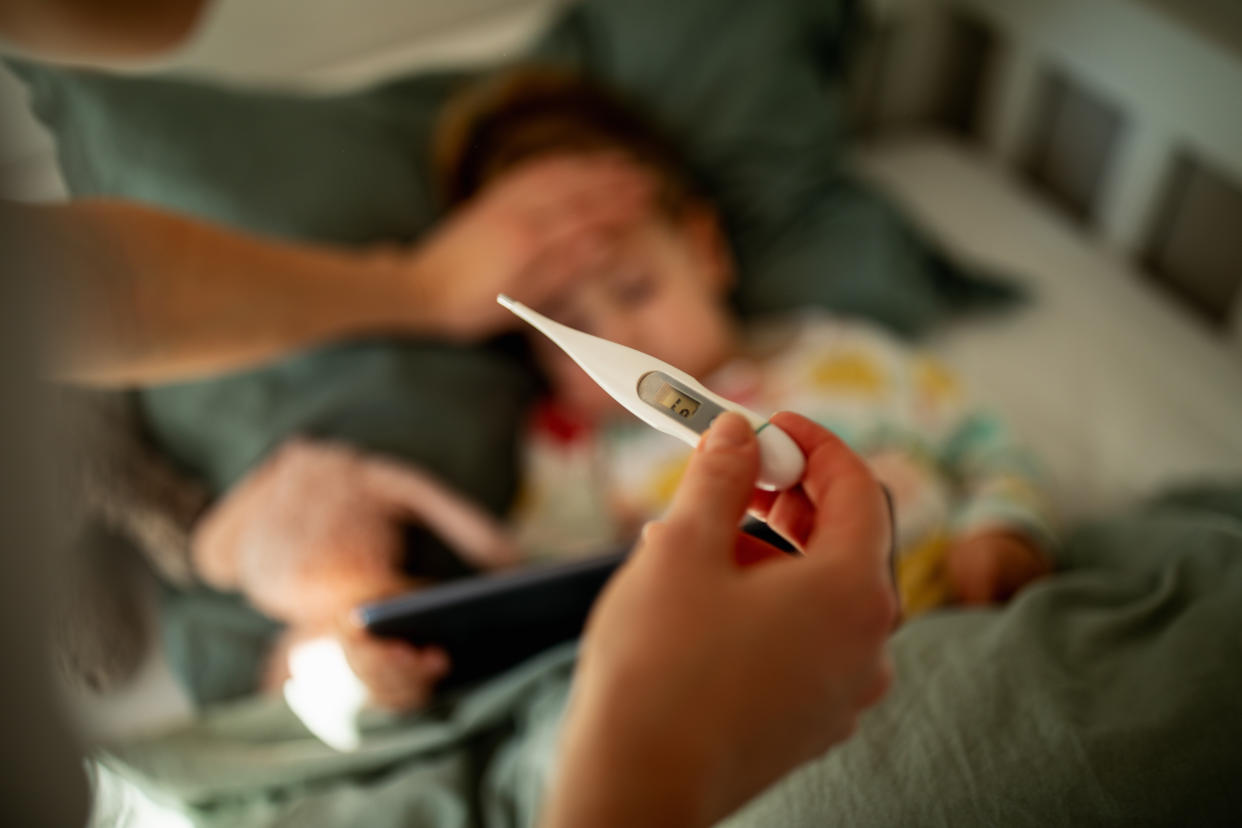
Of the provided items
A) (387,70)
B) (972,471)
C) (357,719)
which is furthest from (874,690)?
(387,70)

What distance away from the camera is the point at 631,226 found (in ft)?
3.42

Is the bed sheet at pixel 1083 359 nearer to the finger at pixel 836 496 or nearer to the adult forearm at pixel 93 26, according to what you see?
the finger at pixel 836 496

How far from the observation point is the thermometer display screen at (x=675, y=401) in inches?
15.8

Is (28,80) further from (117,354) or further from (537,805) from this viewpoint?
(537,805)

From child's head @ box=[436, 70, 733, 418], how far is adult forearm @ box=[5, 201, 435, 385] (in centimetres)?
19

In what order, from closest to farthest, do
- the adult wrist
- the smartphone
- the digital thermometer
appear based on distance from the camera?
the adult wrist, the digital thermometer, the smartphone

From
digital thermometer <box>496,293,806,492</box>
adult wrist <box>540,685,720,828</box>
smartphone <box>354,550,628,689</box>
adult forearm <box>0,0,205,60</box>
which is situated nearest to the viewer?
adult wrist <box>540,685,720,828</box>

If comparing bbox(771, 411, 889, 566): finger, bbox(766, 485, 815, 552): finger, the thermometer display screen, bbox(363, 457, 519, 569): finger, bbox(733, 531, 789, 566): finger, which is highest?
the thermometer display screen

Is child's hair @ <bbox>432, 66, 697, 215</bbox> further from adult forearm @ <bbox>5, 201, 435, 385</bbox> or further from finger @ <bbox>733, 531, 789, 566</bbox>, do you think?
finger @ <bbox>733, 531, 789, 566</bbox>

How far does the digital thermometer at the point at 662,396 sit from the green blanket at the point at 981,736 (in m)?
0.20

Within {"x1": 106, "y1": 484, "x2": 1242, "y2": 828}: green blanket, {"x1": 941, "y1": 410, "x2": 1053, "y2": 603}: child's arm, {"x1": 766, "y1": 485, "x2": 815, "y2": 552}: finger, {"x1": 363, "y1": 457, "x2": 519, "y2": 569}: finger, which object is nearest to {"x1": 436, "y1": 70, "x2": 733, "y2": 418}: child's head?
{"x1": 363, "y1": 457, "x2": 519, "y2": 569}: finger

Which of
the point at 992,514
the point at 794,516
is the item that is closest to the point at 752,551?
the point at 794,516

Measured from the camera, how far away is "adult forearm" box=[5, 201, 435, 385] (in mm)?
600

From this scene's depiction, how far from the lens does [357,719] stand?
72 cm
